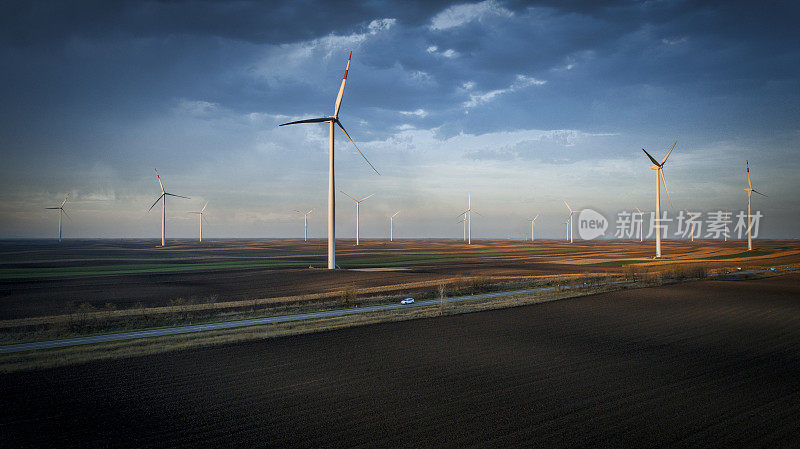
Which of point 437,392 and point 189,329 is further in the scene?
point 189,329

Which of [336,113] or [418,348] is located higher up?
[336,113]

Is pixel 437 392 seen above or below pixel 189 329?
above

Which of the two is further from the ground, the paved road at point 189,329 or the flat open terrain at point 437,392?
the flat open terrain at point 437,392

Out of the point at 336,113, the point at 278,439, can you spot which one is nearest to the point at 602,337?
the point at 278,439

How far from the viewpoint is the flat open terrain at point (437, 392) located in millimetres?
9531

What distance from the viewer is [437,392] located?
12375 millimetres

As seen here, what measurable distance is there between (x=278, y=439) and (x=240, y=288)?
32.5 metres

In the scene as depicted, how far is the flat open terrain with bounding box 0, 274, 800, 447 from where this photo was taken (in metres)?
9.53

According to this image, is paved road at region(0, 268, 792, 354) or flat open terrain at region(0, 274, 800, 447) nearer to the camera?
flat open terrain at region(0, 274, 800, 447)

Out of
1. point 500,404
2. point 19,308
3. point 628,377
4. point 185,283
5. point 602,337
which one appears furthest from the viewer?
point 185,283

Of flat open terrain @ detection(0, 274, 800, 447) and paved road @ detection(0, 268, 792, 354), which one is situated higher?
flat open terrain @ detection(0, 274, 800, 447)

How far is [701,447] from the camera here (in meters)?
8.87

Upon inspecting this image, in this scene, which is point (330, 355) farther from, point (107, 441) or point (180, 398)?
point (107, 441)

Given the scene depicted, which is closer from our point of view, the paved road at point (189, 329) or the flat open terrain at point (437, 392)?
the flat open terrain at point (437, 392)
